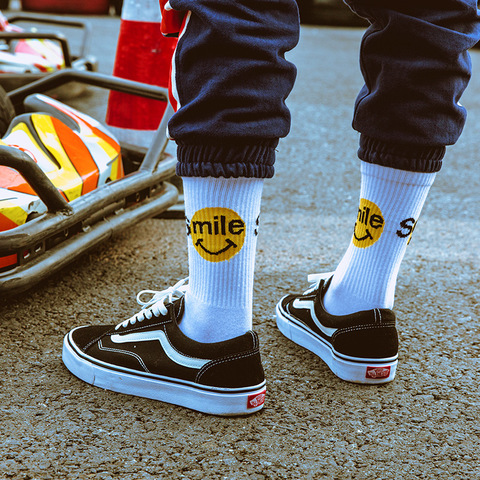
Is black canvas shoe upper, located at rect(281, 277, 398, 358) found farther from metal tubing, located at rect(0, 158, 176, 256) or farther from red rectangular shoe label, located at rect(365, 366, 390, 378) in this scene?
metal tubing, located at rect(0, 158, 176, 256)

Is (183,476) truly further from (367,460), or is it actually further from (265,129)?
(265,129)

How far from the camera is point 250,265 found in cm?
130

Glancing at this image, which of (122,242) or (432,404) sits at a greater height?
(432,404)

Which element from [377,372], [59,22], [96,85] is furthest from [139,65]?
[59,22]

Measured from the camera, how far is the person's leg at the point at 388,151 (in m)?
1.25

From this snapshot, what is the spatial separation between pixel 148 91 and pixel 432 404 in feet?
4.48

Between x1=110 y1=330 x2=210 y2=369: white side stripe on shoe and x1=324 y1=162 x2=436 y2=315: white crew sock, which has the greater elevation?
x1=324 y1=162 x2=436 y2=315: white crew sock

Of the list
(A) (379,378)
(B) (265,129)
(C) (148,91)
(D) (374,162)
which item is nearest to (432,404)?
(A) (379,378)

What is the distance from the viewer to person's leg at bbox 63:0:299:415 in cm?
111

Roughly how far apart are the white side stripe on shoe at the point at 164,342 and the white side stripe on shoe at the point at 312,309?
1.13 ft

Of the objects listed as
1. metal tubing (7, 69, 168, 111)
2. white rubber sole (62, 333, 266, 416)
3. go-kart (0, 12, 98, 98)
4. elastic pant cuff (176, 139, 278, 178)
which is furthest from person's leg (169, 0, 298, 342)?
go-kart (0, 12, 98, 98)

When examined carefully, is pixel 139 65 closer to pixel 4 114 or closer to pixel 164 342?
pixel 4 114

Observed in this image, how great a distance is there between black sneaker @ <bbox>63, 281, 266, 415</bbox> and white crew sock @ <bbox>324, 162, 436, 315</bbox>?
11.6 inches

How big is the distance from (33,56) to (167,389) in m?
3.07
